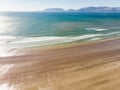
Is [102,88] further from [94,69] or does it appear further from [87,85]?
[94,69]

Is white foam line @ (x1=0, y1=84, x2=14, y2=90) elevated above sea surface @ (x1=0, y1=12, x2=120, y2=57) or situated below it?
above

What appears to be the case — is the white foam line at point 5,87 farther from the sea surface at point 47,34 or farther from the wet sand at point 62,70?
the sea surface at point 47,34

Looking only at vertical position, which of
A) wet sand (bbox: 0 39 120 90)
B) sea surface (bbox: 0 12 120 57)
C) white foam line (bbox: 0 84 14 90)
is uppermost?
white foam line (bbox: 0 84 14 90)

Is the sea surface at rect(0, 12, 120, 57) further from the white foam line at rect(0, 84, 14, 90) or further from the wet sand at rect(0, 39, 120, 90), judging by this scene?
the white foam line at rect(0, 84, 14, 90)

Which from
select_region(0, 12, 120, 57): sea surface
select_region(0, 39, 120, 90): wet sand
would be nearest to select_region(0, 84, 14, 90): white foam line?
select_region(0, 39, 120, 90): wet sand

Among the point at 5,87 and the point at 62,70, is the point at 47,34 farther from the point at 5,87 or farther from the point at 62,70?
the point at 5,87

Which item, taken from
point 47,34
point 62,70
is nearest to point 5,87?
point 62,70

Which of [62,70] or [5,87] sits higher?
[5,87]

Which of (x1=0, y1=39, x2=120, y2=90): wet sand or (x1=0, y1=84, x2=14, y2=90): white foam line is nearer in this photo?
(x1=0, y1=84, x2=14, y2=90): white foam line

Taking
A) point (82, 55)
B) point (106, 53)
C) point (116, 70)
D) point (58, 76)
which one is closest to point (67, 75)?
point (58, 76)
